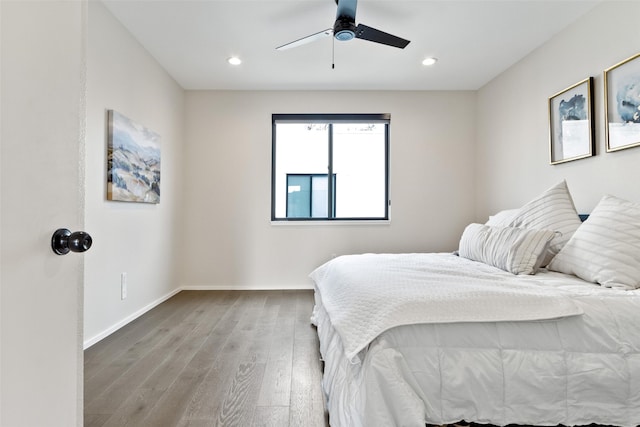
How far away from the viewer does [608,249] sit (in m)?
1.65

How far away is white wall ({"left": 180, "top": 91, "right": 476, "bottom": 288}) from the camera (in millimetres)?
4062

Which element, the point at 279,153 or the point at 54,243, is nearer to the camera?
the point at 54,243

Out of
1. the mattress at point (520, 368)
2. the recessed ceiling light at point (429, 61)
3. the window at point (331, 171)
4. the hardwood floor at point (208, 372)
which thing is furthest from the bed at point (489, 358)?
the window at point (331, 171)

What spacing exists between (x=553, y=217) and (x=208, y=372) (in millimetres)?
2339

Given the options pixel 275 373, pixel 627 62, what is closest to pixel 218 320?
pixel 275 373

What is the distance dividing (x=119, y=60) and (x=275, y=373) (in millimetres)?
2659

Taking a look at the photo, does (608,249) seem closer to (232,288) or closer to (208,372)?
(208,372)

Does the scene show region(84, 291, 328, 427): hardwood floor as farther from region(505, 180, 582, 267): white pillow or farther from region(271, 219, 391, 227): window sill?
region(505, 180, 582, 267): white pillow

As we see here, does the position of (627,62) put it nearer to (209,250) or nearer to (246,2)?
(246,2)

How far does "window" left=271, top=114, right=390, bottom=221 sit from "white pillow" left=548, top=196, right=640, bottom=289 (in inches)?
98.1

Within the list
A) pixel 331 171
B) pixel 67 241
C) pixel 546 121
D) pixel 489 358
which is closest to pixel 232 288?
pixel 331 171

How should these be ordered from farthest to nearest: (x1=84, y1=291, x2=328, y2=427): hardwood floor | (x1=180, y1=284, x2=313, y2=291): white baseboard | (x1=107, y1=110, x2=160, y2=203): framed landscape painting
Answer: (x1=180, y1=284, x2=313, y2=291): white baseboard, (x1=107, y1=110, x2=160, y2=203): framed landscape painting, (x1=84, y1=291, x2=328, y2=427): hardwood floor

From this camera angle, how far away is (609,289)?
1.50 metres

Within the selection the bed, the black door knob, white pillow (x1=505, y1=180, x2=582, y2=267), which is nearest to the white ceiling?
white pillow (x1=505, y1=180, x2=582, y2=267)
